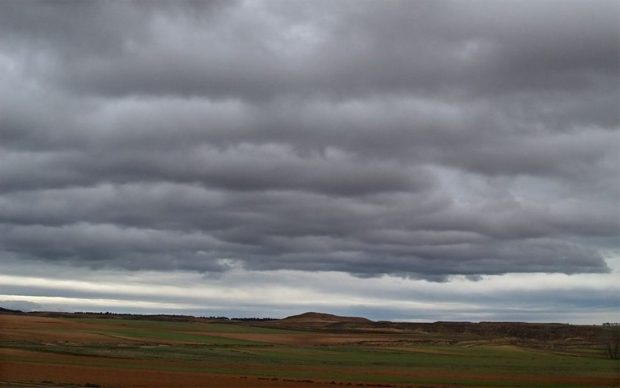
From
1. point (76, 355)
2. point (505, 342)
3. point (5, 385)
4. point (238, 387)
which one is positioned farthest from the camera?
point (505, 342)

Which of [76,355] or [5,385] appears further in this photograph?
[76,355]

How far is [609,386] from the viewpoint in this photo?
72.1 meters

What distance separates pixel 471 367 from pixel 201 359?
100 ft

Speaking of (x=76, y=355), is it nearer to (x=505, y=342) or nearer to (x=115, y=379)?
(x=115, y=379)

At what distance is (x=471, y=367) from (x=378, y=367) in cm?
1152

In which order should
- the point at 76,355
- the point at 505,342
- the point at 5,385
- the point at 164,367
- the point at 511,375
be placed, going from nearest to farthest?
1. the point at 5,385
2. the point at 164,367
3. the point at 511,375
4. the point at 76,355
5. the point at 505,342

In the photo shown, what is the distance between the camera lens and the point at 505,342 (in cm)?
17950

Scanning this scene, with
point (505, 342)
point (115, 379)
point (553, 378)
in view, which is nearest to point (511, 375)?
point (553, 378)

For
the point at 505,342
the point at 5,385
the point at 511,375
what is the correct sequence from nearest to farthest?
the point at 5,385
the point at 511,375
the point at 505,342

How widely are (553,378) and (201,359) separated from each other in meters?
38.1

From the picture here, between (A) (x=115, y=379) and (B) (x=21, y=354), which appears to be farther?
(B) (x=21, y=354)

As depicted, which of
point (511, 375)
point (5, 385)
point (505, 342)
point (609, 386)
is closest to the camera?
point (5, 385)

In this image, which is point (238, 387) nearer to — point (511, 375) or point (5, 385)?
point (5, 385)

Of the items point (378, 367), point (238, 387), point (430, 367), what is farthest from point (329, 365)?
point (238, 387)
